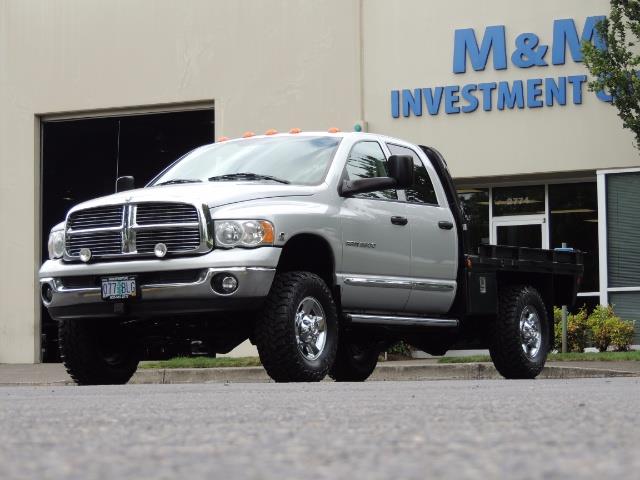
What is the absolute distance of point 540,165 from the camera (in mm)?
22453

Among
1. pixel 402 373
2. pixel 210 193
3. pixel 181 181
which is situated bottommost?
pixel 402 373

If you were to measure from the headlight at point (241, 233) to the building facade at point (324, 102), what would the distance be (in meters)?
12.1

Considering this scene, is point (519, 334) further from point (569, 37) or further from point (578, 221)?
point (569, 37)

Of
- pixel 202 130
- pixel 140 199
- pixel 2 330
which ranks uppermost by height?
pixel 202 130

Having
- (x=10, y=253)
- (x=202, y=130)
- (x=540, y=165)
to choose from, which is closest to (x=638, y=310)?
(x=540, y=165)

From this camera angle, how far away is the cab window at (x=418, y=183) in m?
12.3

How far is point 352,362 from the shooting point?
1320 centimetres

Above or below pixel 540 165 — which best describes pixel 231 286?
below

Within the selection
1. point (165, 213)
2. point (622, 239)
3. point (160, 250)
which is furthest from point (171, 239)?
point (622, 239)

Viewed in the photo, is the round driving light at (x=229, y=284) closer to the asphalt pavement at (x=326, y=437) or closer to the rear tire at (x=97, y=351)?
the rear tire at (x=97, y=351)

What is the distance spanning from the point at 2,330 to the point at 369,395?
18.6m

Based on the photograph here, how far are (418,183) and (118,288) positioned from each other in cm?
325

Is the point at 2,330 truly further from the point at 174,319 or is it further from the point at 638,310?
the point at 174,319

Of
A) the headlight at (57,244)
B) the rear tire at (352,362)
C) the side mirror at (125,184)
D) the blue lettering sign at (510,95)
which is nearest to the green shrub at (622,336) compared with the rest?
the blue lettering sign at (510,95)
